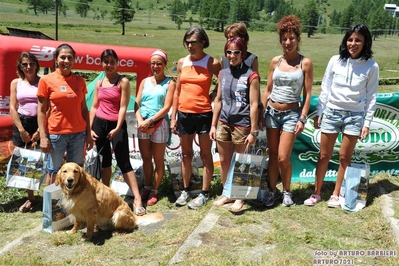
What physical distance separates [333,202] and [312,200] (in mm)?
239

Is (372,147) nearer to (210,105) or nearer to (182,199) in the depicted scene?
(210,105)

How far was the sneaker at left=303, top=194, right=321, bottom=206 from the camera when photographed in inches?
182

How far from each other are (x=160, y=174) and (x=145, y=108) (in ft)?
2.87

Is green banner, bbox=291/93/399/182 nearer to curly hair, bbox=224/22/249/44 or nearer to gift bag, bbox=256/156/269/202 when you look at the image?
gift bag, bbox=256/156/269/202

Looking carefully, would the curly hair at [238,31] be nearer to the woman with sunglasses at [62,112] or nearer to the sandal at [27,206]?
the woman with sunglasses at [62,112]

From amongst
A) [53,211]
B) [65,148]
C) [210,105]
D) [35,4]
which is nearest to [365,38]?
[210,105]

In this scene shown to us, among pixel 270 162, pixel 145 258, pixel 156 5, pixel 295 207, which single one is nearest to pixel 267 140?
pixel 270 162

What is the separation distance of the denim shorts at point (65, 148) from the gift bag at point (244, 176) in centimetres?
168

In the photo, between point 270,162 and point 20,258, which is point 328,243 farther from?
point 20,258

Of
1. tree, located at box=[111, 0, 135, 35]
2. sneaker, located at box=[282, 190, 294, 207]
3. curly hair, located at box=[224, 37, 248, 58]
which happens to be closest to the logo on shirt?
curly hair, located at box=[224, 37, 248, 58]

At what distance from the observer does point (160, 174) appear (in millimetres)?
4914

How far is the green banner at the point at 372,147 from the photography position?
18.3 ft

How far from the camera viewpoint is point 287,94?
13.9 feet

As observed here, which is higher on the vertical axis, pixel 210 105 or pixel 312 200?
pixel 210 105
